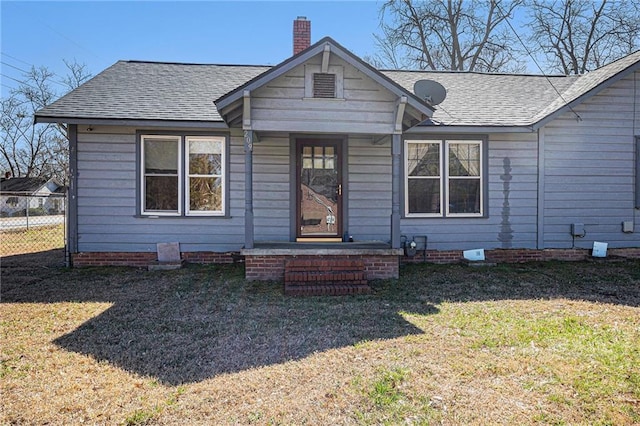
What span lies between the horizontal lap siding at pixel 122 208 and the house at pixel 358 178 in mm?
20

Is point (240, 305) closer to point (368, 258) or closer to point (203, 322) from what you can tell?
point (203, 322)

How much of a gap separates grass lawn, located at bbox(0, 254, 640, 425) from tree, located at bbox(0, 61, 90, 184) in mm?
25783

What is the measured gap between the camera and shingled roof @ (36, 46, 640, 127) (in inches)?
293

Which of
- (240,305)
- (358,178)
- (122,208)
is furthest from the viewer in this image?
(358,178)

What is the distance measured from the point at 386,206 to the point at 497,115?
303cm

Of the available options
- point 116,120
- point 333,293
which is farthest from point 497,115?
point 116,120

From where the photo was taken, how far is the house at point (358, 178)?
7609 millimetres

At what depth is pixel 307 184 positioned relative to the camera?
8.08 m

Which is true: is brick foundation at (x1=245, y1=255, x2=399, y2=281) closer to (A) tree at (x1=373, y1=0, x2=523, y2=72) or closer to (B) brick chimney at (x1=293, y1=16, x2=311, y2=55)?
(B) brick chimney at (x1=293, y1=16, x2=311, y2=55)

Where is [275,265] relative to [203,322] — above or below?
above

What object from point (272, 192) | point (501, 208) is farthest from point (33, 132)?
point (501, 208)

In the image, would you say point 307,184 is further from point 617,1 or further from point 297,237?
point 617,1

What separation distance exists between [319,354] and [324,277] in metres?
2.45

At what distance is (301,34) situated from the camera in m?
9.50
